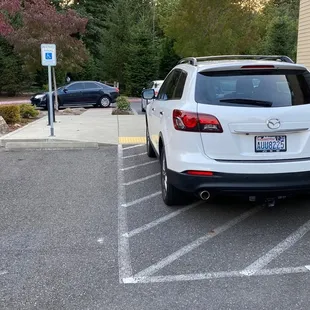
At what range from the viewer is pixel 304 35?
13133 millimetres

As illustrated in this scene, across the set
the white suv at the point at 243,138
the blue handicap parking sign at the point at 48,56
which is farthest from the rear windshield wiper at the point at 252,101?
the blue handicap parking sign at the point at 48,56

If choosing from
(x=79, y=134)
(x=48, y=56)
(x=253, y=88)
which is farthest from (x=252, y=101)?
(x=79, y=134)

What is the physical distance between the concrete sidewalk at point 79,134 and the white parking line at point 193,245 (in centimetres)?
519

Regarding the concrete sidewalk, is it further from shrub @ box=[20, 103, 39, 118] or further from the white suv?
the white suv

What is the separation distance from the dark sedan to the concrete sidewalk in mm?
6812

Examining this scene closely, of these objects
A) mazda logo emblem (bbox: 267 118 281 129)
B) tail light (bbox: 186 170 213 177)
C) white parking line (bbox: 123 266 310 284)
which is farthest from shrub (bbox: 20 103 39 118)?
white parking line (bbox: 123 266 310 284)

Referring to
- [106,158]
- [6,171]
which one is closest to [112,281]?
[6,171]

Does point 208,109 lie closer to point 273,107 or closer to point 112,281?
point 273,107

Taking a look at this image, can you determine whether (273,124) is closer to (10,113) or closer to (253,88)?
(253,88)

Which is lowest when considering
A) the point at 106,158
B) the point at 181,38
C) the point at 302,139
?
the point at 106,158

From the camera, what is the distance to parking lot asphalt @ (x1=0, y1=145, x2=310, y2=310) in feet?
10.3

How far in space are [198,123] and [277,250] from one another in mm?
1416

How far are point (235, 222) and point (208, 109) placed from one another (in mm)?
1380

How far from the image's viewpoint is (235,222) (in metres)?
4.66
